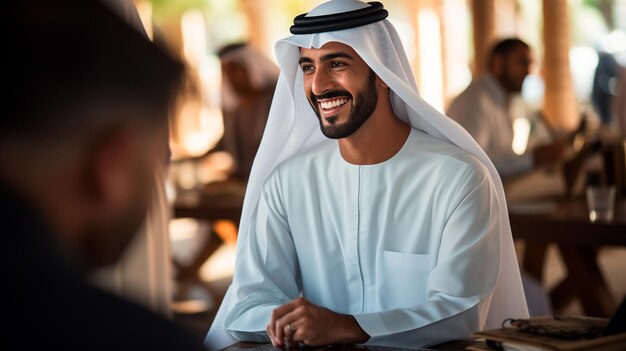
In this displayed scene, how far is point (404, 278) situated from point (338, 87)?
504 mm

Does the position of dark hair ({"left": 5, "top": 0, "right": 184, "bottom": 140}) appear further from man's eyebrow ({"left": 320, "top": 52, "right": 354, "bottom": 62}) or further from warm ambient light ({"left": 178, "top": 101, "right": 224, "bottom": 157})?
warm ambient light ({"left": 178, "top": 101, "right": 224, "bottom": 157})

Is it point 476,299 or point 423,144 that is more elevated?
point 423,144

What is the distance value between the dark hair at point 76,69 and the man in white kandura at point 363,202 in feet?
5.40

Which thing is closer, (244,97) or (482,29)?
(244,97)

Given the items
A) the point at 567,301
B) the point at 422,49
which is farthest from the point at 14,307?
the point at 422,49

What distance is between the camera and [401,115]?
8.56ft

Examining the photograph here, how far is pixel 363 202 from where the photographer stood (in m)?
2.53

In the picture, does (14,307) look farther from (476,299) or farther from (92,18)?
(476,299)

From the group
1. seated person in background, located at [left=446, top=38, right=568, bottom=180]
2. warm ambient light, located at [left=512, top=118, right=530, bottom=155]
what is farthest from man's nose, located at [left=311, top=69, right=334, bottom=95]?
seated person in background, located at [left=446, top=38, right=568, bottom=180]

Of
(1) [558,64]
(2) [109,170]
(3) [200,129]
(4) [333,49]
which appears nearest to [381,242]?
(4) [333,49]

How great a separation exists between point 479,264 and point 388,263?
0.86 ft

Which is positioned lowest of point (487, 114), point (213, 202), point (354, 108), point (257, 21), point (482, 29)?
point (213, 202)

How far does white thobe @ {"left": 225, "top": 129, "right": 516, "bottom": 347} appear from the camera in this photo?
7.48 ft

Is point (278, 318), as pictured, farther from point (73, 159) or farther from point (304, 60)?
point (73, 159)
